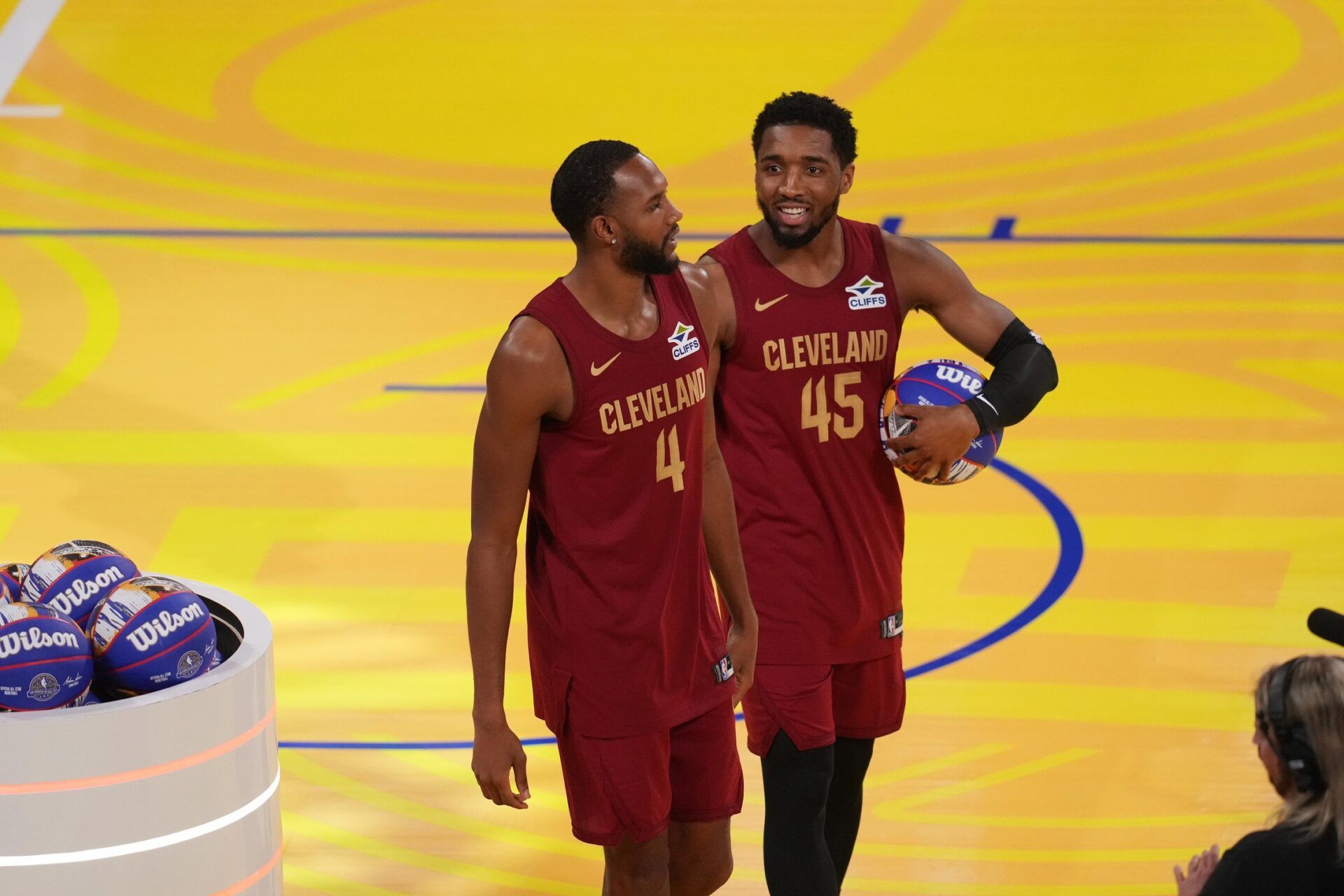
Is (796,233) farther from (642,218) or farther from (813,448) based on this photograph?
(642,218)

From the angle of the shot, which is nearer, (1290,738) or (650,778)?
(1290,738)

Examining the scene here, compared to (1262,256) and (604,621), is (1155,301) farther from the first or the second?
(604,621)

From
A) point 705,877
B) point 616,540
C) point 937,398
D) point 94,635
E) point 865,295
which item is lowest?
point 705,877

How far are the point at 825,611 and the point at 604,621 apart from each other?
677 millimetres

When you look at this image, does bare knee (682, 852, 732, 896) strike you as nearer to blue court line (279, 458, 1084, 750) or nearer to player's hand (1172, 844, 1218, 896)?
player's hand (1172, 844, 1218, 896)

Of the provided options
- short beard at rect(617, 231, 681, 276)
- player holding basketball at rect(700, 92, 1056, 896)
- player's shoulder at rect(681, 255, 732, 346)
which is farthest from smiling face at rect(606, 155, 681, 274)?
player holding basketball at rect(700, 92, 1056, 896)

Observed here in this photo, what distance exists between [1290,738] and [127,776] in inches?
81.1

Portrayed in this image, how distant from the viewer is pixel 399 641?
221 inches

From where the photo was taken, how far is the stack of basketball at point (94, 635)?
304 cm

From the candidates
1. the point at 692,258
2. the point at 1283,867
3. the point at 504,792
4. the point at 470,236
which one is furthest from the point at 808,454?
the point at 470,236

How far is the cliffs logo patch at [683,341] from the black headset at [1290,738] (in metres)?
1.34

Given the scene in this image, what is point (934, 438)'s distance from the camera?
386 centimetres

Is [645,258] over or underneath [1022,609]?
over

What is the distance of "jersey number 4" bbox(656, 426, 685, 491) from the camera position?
351 centimetres
